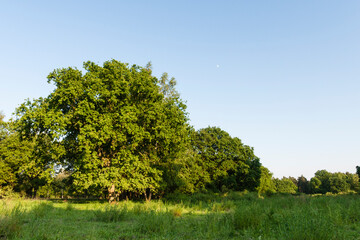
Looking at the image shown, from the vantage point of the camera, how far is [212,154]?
44219mm

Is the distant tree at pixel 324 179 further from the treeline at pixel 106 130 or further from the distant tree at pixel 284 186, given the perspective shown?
the treeline at pixel 106 130

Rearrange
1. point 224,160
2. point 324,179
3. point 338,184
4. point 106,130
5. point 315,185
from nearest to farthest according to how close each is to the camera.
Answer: point 106,130, point 224,160, point 338,184, point 315,185, point 324,179

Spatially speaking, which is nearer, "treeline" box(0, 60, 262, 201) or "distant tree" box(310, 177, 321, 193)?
"treeline" box(0, 60, 262, 201)

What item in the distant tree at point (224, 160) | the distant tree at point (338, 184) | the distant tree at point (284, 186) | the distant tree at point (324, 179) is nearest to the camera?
the distant tree at point (224, 160)

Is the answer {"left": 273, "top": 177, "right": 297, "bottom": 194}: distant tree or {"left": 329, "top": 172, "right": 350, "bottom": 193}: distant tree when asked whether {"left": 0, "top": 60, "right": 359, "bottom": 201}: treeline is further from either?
{"left": 273, "top": 177, "right": 297, "bottom": 194}: distant tree

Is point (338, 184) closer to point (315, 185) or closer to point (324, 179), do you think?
point (324, 179)

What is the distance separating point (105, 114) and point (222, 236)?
45.9 ft

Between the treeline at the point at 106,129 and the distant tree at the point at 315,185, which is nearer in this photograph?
the treeline at the point at 106,129

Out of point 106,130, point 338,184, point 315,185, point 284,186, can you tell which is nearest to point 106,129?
point 106,130

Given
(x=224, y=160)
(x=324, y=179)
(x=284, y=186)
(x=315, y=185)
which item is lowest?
(x=284, y=186)

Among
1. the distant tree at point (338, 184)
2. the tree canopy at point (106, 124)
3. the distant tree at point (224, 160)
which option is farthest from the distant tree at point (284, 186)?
the tree canopy at point (106, 124)

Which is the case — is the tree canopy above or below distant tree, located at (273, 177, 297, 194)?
above

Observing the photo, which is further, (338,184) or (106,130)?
(338,184)

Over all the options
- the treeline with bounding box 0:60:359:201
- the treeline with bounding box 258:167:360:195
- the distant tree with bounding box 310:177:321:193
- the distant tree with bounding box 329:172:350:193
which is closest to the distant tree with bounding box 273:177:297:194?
the treeline with bounding box 258:167:360:195
